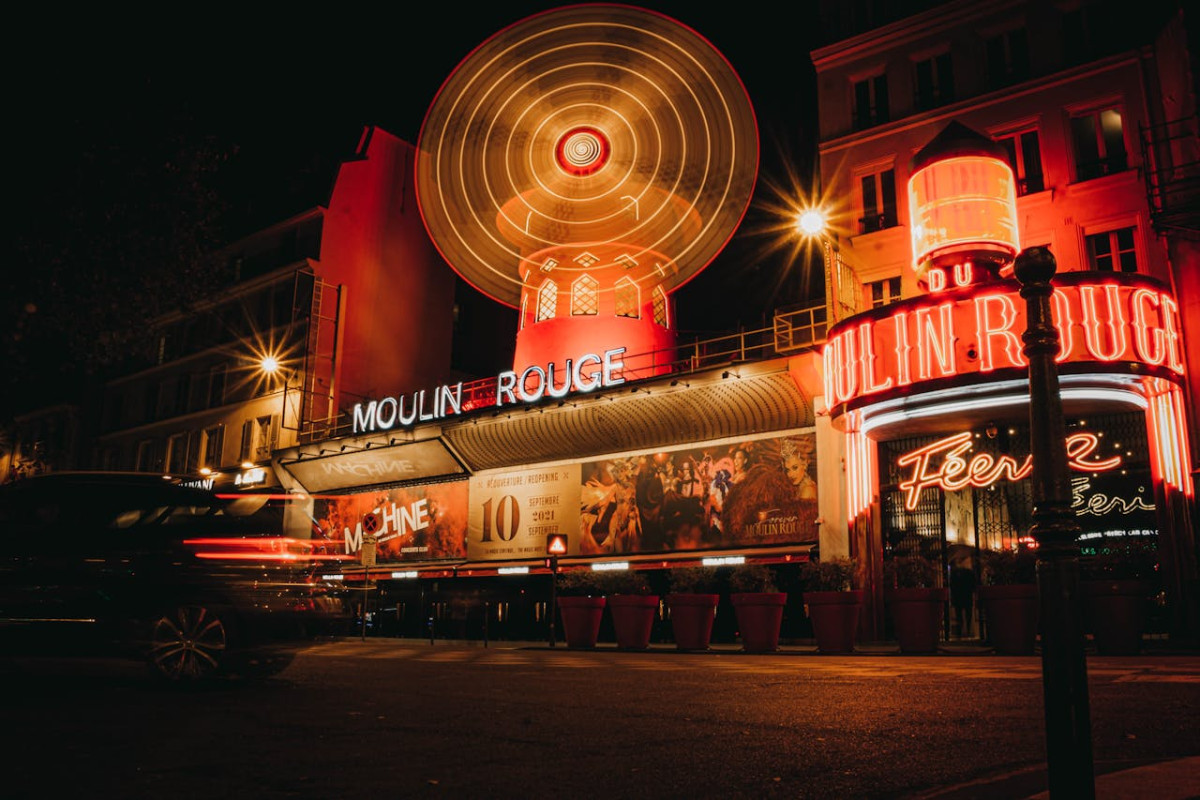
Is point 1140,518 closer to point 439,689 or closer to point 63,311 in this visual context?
point 439,689

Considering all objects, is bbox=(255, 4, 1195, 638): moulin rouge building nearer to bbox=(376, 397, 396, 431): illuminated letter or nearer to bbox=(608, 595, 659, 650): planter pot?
bbox=(376, 397, 396, 431): illuminated letter

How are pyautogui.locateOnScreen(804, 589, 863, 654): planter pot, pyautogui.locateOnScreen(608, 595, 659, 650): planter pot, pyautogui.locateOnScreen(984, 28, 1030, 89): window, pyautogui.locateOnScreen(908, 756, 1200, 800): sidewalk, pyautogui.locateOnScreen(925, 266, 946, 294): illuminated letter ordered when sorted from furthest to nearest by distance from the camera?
pyautogui.locateOnScreen(984, 28, 1030, 89): window, pyautogui.locateOnScreen(925, 266, 946, 294): illuminated letter, pyautogui.locateOnScreen(608, 595, 659, 650): planter pot, pyautogui.locateOnScreen(804, 589, 863, 654): planter pot, pyautogui.locateOnScreen(908, 756, 1200, 800): sidewalk

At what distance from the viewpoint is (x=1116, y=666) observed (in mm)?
9703

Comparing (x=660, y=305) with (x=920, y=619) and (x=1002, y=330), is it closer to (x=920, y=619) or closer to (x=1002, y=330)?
(x=1002, y=330)

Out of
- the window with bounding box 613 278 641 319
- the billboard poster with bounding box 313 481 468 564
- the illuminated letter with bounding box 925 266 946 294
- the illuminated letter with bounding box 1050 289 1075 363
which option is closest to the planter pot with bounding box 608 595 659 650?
the illuminated letter with bounding box 925 266 946 294

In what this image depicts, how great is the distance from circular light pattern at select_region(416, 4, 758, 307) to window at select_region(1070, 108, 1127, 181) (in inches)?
341

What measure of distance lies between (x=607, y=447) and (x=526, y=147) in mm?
9469

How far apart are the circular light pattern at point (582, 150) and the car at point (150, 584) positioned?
20.7 meters

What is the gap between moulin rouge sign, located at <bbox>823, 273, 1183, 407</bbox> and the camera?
14.4m

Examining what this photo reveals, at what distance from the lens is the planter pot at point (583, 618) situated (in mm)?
16625

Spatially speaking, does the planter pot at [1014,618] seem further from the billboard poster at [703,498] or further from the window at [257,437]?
the window at [257,437]

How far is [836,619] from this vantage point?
565 inches

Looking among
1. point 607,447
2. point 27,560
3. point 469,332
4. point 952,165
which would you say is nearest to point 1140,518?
point 952,165

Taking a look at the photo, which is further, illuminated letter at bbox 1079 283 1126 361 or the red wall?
the red wall
